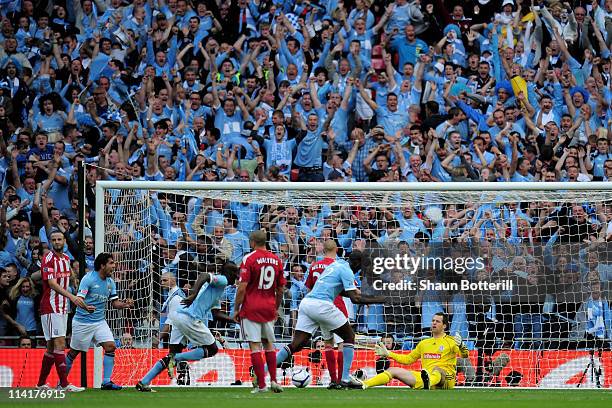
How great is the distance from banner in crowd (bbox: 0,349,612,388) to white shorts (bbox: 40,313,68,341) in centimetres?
190

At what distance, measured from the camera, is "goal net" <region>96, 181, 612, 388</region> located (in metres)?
14.7

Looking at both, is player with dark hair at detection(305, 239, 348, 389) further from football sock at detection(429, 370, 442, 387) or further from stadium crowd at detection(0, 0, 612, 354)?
stadium crowd at detection(0, 0, 612, 354)

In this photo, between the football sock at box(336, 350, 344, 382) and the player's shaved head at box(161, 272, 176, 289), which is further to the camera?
the player's shaved head at box(161, 272, 176, 289)

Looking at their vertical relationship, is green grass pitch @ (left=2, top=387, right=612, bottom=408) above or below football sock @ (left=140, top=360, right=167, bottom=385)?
below

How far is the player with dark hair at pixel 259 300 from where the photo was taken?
1190 centimetres

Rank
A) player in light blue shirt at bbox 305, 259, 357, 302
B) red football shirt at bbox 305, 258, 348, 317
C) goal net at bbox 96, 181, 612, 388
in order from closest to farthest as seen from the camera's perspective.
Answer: player in light blue shirt at bbox 305, 259, 357, 302, red football shirt at bbox 305, 258, 348, 317, goal net at bbox 96, 181, 612, 388

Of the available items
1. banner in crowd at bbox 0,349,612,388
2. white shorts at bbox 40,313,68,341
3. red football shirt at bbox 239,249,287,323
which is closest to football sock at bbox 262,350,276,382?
red football shirt at bbox 239,249,287,323

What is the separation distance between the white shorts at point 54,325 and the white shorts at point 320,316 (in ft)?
9.61

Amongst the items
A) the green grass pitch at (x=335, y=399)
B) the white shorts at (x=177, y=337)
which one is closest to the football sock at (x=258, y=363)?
the green grass pitch at (x=335, y=399)

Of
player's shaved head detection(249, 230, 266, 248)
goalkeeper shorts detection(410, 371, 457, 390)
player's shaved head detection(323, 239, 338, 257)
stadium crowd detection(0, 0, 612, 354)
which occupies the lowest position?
goalkeeper shorts detection(410, 371, 457, 390)

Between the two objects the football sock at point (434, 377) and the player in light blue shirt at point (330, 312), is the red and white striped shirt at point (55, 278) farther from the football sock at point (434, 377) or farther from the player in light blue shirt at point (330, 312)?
the football sock at point (434, 377)

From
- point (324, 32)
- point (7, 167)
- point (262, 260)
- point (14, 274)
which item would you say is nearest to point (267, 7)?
→ point (324, 32)

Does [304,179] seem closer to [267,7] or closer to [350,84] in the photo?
[350,84]

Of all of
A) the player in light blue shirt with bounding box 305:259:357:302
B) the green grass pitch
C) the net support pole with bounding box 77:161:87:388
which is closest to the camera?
the green grass pitch
